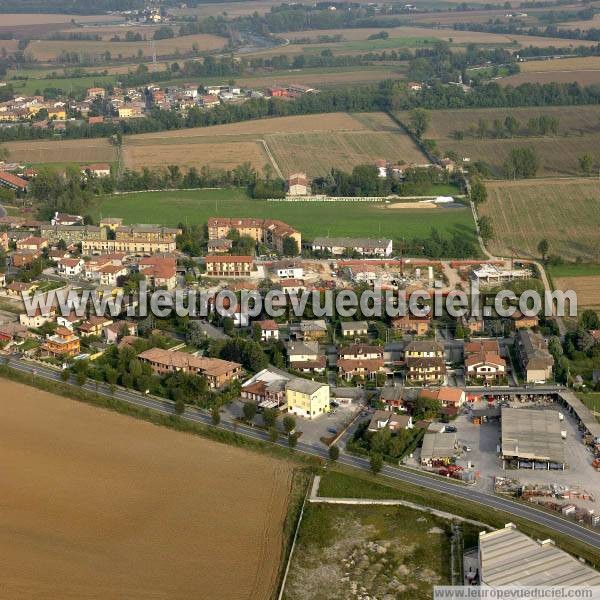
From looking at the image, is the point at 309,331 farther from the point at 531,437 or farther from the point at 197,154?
the point at 197,154

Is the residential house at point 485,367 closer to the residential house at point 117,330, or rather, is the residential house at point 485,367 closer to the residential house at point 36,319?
the residential house at point 117,330

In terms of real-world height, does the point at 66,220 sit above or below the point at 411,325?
above

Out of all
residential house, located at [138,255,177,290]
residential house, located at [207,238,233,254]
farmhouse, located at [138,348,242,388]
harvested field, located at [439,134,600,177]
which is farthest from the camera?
harvested field, located at [439,134,600,177]

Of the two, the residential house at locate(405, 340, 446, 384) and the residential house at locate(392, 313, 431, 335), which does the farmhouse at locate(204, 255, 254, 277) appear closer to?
the residential house at locate(392, 313, 431, 335)

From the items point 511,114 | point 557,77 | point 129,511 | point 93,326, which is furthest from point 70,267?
point 557,77

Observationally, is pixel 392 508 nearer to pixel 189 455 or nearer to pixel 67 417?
pixel 189 455

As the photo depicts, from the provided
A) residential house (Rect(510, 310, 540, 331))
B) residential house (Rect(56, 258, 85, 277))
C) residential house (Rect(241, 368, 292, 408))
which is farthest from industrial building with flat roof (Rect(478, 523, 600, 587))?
residential house (Rect(56, 258, 85, 277))
